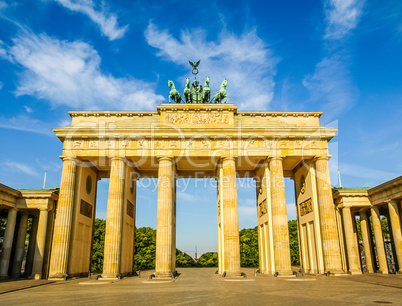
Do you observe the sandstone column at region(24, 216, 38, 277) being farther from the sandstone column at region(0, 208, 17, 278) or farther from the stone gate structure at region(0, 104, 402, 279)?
the sandstone column at region(0, 208, 17, 278)

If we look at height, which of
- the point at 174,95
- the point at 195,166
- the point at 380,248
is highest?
the point at 174,95

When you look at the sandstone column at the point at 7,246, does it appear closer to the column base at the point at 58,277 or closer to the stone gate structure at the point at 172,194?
the stone gate structure at the point at 172,194

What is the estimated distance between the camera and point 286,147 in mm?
32094

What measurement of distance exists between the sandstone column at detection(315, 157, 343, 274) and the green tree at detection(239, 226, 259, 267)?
43.1 metres

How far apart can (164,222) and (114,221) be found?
15.6 feet

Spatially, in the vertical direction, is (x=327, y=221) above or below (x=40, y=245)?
above

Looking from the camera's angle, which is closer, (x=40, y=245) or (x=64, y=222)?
(x=64, y=222)

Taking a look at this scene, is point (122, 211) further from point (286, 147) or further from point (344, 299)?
point (344, 299)

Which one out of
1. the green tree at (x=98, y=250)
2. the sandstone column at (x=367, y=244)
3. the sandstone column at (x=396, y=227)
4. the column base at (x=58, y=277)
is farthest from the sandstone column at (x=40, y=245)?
the sandstone column at (x=367, y=244)

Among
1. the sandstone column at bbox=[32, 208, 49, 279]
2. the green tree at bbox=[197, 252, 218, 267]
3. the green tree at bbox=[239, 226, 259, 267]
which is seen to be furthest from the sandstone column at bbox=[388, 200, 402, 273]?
the green tree at bbox=[197, 252, 218, 267]

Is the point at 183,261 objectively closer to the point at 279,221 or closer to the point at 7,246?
the point at 7,246

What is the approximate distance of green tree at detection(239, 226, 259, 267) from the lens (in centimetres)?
7156

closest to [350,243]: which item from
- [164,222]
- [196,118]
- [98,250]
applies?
[164,222]

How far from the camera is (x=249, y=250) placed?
72.8m
